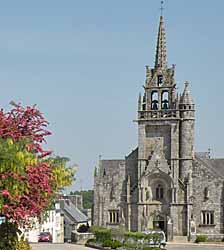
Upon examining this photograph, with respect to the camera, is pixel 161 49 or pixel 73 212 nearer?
pixel 161 49

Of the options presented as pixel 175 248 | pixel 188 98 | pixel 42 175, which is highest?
pixel 188 98

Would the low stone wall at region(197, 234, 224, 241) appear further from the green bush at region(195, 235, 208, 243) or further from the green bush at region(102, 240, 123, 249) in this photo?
the green bush at region(102, 240, 123, 249)

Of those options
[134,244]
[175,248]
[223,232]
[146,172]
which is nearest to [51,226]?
[146,172]

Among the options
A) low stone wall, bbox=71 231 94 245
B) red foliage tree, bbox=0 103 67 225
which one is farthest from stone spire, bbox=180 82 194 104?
red foliage tree, bbox=0 103 67 225

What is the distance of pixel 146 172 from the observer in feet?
244

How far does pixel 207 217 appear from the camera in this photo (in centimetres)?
7281

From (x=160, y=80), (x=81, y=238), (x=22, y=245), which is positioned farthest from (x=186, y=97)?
(x=22, y=245)

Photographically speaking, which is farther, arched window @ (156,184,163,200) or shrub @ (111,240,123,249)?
arched window @ (156,184,163,200)

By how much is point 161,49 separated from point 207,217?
19258mm

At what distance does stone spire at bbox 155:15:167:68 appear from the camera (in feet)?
254

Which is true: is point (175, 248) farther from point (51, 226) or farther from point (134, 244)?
point (51, 226)

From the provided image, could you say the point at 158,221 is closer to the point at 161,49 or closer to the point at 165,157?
the point at 165,157

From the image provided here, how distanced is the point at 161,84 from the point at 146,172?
9701 mm

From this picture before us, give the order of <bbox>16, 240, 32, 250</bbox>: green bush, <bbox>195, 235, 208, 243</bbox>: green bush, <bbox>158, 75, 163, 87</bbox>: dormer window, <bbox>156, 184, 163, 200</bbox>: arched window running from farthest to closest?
1. <bbox>158, 75, 163, 87</bbox>: dormer window
2. <bbox>156, 184, 163, 200</bbox>: arched window
3. <bbox>195, 235, 208, 243</bbox>: green bush
4. <bbox>16, 240, 32, 250</bbox>: green bush
